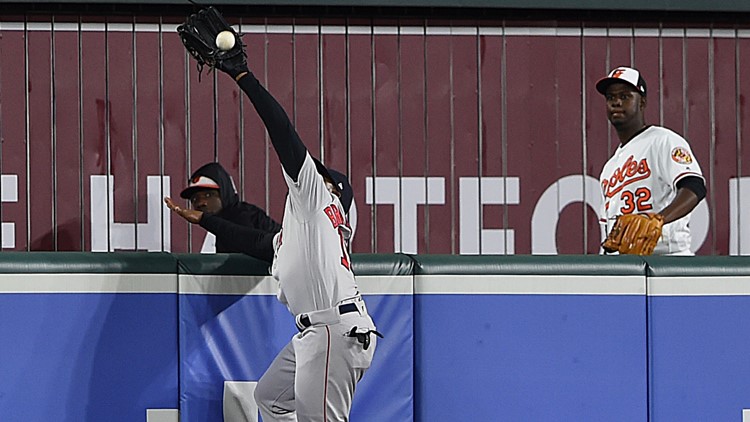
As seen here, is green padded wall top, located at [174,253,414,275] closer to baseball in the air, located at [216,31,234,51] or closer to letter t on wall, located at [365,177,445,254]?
baseball in the air, located at [216,31,234,51]

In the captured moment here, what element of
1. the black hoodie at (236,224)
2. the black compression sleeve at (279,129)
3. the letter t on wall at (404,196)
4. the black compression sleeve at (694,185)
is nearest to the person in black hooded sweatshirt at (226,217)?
the black hoodie at (236,224)

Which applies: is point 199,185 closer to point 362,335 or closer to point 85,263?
point 85,263

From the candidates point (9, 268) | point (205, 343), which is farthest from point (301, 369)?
point (9, 268)

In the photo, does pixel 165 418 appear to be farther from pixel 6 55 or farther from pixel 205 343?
pixel 6 55

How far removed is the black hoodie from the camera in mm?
4473

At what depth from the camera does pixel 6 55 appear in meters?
6.81

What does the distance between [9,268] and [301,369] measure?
1297 millimetres

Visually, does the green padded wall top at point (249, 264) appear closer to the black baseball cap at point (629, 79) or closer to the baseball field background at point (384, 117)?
the black baseball cap at point (629, 79)

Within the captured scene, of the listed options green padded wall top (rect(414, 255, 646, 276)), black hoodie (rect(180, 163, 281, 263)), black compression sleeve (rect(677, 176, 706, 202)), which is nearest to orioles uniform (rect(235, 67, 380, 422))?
black hoodie (rect(180, 163, 281, 263))

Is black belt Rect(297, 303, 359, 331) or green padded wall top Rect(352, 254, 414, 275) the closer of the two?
black belt Rect(297, 303, 359, 331)

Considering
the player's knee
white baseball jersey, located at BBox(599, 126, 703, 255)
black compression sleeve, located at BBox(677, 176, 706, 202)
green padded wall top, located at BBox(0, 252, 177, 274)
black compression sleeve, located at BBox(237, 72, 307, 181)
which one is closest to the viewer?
black compression sleeve, located at BBox(237, 72, 307, 181)

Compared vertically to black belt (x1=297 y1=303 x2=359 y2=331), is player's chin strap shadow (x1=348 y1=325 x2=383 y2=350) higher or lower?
lower

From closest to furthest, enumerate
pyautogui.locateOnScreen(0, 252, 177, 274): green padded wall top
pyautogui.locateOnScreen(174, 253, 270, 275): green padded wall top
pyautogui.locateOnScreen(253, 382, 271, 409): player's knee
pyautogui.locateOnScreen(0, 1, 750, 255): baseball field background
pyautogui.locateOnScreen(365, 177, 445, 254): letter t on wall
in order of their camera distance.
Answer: pyautogui.locateOnScreen(253, 382, 271, 409): player's knee, pyautogui.locateOnScreen(0, 252, 177, 274): green padded wall top, pyautogui.locateOnScreen(174, 253, 270, 275): green padded wall top, pyautogui.locateOnScreen(0, 1, 750, 255): baseball field background, pyautogui.locateOnScreen(365, 177, 445, 254): letter t on wall

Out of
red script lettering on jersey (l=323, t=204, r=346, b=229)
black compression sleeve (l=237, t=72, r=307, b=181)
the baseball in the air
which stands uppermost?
the baseball in the air
